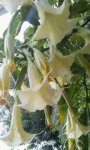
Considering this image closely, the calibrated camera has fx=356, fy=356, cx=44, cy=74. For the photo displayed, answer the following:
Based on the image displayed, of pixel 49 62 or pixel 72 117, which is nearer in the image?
pixel 49 62

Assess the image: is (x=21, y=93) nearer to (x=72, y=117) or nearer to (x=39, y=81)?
(x=39, y=81)

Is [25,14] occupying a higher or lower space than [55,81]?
higher

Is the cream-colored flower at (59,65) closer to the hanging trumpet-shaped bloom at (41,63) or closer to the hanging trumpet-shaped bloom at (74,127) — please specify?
the hanging trumpet-shaped bloom at (41,63)

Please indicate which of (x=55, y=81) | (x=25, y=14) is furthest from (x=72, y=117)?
(x=25, y=14)

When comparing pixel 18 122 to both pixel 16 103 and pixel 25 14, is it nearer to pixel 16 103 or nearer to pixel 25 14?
pixel 16 103

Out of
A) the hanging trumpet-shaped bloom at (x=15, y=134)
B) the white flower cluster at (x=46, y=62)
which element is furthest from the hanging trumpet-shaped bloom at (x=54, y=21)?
the hanging trumpet-shaped bloom at (x=15, y=134)

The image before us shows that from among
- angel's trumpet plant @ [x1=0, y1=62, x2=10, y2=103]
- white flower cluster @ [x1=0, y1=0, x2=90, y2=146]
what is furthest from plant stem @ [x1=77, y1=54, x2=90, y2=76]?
angel's trumpet plant @ [x1=0, y1=62, x2=10, y2=103]

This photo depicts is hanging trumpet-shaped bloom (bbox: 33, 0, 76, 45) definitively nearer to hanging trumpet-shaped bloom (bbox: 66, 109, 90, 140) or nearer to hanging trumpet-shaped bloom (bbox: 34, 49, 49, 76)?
hanging trumpet-shaped bloom (bbox: 34, 49, 49, 76)
